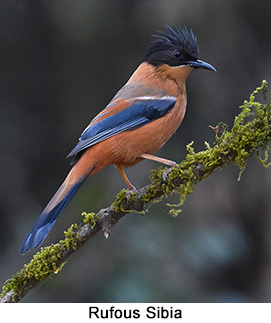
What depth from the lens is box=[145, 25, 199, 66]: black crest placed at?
4.70 metres

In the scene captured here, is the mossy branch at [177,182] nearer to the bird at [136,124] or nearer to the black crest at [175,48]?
the bird at [136,124]

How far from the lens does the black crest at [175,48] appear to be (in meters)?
4.70

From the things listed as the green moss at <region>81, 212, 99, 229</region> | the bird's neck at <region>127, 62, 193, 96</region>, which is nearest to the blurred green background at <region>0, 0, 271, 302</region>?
the bird's neck at <region>127, 62, 193, 96</region>

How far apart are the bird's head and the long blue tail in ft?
4.09

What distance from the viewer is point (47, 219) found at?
392cm

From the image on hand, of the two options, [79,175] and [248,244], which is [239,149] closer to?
[79,175]

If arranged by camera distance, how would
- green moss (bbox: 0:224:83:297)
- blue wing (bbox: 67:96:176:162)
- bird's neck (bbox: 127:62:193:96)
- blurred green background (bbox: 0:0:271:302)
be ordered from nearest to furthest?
green moss (bbox: 0:224:83:297) < blue wing (bbox: 67:96:176:162) < bird's neck (bbox: 127:62:193:96) < blurred green background (bbox: 0:0:271:302)

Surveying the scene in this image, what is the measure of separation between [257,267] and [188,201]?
1.01 metres

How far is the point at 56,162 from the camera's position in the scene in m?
6.84

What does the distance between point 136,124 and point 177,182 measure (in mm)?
874

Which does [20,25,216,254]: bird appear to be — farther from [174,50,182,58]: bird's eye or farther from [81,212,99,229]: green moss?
[81,212,99,229]: green moss

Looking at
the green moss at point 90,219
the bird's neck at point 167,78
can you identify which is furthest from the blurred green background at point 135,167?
the green moss at point 90,219

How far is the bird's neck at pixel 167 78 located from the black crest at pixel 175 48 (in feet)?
0.17

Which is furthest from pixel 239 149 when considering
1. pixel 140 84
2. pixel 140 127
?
pixel 140 84
